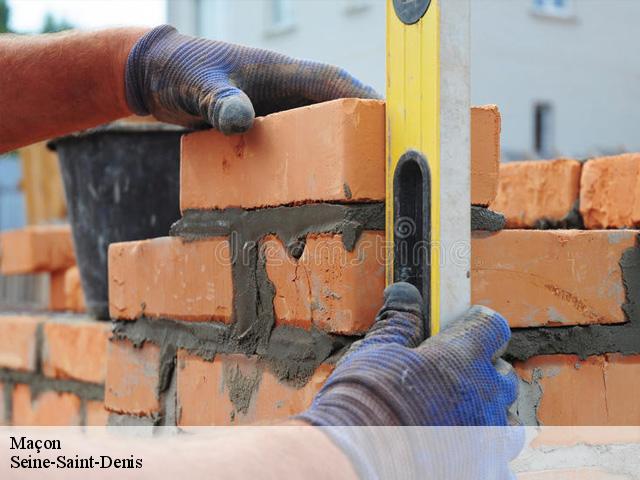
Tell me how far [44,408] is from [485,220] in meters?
2.64

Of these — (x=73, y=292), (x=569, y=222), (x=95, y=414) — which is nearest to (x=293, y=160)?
(x=569, y=222)

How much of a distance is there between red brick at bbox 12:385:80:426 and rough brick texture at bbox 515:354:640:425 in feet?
7.27

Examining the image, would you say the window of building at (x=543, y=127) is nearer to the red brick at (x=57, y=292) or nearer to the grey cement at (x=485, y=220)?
the red brick at (x=57, y=292)

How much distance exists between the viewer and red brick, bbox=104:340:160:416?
2.51 metres

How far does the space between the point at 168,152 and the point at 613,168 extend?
5.49ft

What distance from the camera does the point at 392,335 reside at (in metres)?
1.58

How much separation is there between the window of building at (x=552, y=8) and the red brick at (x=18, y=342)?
379 inches

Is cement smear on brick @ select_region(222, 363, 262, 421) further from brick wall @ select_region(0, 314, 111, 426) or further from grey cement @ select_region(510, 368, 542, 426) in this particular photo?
brick wall @ select_region(0, 314, 111, 426)

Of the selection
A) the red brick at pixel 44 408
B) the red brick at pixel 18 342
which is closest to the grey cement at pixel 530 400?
the red brick at pixel 44 408

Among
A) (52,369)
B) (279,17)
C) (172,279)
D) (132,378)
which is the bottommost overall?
(52,369)

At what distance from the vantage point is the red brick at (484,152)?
1810 mm

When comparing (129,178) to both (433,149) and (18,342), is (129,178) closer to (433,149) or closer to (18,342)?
(18,342)

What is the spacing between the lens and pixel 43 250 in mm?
5047

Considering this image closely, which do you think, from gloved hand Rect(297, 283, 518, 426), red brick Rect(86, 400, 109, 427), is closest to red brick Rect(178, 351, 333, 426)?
gloved hand Rect(297, 283, 518, 426)
